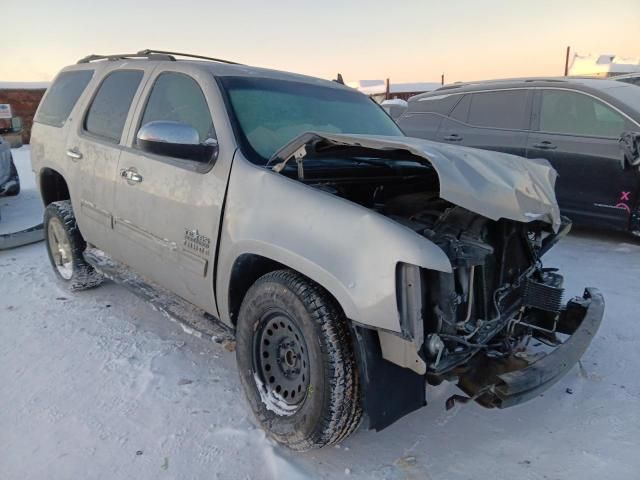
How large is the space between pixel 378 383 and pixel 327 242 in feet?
2.17

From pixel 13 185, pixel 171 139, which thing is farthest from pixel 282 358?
pixel 13 185

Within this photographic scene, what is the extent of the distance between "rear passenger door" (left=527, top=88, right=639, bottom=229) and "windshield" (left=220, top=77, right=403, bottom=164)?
2.91 m

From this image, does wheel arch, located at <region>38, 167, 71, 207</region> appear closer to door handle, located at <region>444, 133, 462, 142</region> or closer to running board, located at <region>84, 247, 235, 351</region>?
running board, located at <region>84, 247, 235, 351</region>

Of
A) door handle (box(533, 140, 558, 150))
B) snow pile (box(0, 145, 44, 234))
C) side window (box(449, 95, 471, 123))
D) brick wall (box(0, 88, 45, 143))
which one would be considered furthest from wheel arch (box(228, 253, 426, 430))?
brick wall (box(0, 88, 45, 143))

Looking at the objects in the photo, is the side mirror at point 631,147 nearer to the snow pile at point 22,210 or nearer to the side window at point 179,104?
the side window at point 179,104

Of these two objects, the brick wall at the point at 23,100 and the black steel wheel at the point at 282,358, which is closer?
the black steel wheel at the point at 282,358

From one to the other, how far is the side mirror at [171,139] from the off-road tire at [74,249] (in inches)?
77.5

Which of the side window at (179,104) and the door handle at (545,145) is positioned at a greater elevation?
the side window at (179,104)

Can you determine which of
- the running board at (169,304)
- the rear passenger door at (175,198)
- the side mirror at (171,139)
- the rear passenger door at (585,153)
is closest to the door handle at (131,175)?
the rear passenger door at (175,198)

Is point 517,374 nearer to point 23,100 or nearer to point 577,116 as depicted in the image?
point 577,116

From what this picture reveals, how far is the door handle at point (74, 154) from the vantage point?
12.7 feet

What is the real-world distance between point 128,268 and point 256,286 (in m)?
1.67

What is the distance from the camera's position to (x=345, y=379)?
7.11ft

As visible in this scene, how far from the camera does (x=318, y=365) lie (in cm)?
218
